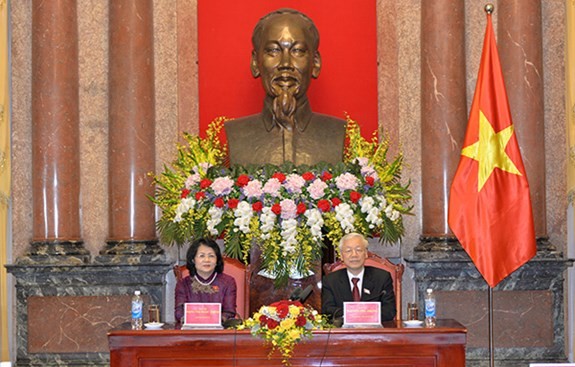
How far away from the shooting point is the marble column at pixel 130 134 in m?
7.95

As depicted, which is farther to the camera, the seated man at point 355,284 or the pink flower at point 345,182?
the pink flower at point 345,182

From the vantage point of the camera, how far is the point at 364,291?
570 centimetres

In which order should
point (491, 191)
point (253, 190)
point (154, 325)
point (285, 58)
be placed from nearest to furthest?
point (154, 325), point (491, 191), point (253, 190), point (285, 58)

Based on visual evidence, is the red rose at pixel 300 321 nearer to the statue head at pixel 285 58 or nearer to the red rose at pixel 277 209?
the red rose at pixel 277 209

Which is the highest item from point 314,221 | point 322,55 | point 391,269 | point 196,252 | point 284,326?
point 322,55

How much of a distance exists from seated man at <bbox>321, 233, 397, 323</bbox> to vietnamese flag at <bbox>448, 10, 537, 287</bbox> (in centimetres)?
52

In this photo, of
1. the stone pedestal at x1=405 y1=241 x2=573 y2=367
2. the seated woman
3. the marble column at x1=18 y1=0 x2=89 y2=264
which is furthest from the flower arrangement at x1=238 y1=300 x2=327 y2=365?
the marble column at x1=18 y1=0 x2=89 y2=264

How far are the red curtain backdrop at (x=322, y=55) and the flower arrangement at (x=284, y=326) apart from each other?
3.81 metres

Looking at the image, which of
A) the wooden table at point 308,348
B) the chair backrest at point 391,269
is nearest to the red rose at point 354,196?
the chair backrest at point 391,269

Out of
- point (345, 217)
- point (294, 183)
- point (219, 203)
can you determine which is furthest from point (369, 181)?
point (219, 203)

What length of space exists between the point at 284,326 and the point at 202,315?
0.51 metres

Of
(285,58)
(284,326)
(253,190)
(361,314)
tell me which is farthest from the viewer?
(285,58)

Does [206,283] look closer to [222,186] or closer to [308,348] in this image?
[222,186]

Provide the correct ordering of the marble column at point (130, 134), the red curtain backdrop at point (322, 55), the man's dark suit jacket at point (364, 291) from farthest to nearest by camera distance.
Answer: the red curtain backdrop at point (322, 55) → the marble column at point (130, 134) → the man's dark suit jacket at point (364, 291)
